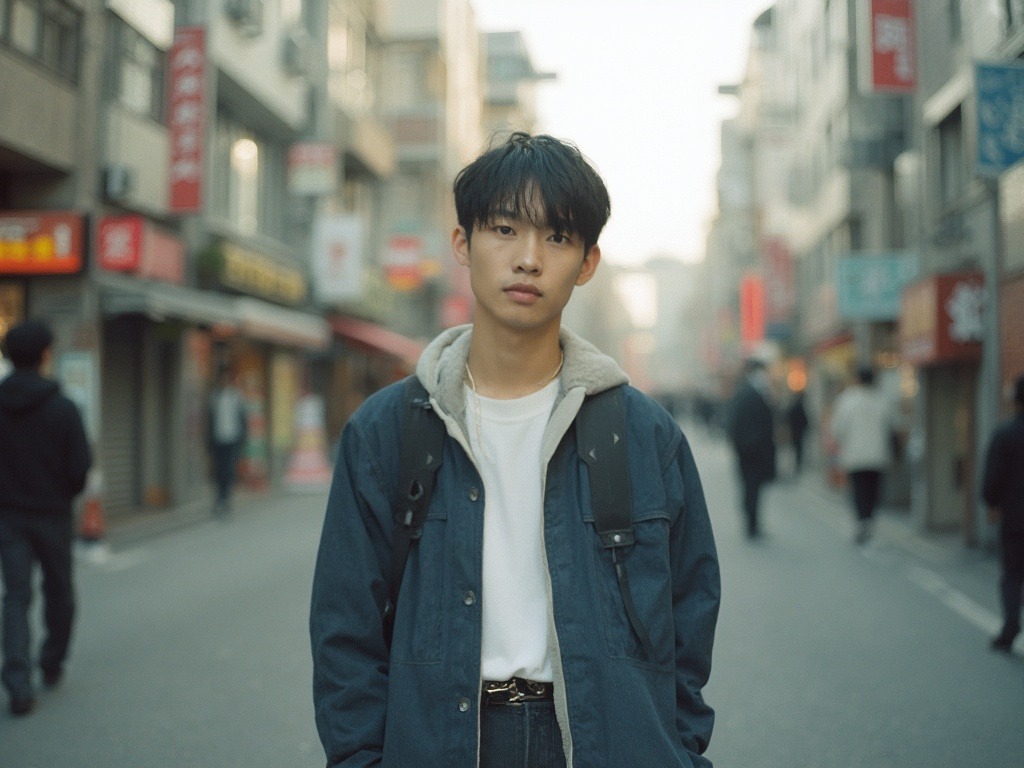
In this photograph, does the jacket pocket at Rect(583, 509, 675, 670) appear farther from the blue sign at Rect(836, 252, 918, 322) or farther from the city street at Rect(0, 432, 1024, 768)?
the blue sign at Rect(836, 252, 918, 322)

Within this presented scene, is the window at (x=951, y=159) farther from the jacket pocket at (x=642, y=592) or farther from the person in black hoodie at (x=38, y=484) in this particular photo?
the jacket pocket at (x=642, y=592)

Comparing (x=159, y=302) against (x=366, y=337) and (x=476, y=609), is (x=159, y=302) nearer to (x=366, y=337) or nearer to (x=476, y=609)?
(x=366, y=337)

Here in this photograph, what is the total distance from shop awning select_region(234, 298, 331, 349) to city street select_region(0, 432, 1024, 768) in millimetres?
7252

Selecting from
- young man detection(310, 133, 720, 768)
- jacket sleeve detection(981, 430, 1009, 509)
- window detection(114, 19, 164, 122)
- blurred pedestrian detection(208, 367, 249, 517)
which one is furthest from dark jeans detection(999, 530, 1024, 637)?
window detection(114, 19, 164, 122)

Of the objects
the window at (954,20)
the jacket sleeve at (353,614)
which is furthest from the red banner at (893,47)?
the jacket sleeve at (353,614)

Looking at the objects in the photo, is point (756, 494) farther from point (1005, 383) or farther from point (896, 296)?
point (896, 296)

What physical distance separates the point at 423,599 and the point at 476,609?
0.37 feet

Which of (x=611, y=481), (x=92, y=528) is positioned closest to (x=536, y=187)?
(x=611, y=481)

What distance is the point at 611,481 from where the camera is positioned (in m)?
2.26

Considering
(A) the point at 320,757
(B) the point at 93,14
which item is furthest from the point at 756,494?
(B) the point at 93,14

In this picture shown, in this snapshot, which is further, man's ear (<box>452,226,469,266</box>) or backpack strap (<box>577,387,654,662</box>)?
man's ear (<box>452,226,469,266</box>)

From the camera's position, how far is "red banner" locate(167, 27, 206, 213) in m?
16.2

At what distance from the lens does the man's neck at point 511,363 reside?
7.87 ft

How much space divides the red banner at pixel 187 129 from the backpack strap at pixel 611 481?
586 inches
